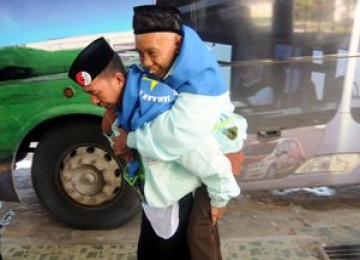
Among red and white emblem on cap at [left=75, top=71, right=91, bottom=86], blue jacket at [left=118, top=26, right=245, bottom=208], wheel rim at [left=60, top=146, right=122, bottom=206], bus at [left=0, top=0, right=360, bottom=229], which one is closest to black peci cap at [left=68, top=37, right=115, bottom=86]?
red and white emblem on cap at [left=75, top=71, right=91, bottom=86]

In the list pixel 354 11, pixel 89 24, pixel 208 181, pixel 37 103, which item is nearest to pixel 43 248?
pixel 37 103

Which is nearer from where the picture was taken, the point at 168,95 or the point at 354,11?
the point at 168,95

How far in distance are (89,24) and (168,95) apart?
6.01ft

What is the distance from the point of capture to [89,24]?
11.2ft

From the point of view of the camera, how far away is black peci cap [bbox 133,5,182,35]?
1.75 metres

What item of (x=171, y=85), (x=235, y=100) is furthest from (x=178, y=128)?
(x=235, y=100)

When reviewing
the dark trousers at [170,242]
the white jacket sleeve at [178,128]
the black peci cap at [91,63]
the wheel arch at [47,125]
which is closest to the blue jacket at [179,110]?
the white jacket sleeve at [178,128]

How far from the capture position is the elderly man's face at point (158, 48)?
176 centimetres

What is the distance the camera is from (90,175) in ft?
12.4

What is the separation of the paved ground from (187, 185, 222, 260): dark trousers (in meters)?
1.28

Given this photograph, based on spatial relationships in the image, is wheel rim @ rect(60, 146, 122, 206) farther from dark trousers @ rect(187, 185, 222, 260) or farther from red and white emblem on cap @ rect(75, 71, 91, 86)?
red and white emblem on cap @ rect(75, 71, 91, 86)

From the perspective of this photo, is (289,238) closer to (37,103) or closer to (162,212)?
(162,212)

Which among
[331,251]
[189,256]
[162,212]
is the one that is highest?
[162,212]

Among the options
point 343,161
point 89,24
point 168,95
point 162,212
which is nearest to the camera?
point 168,95
